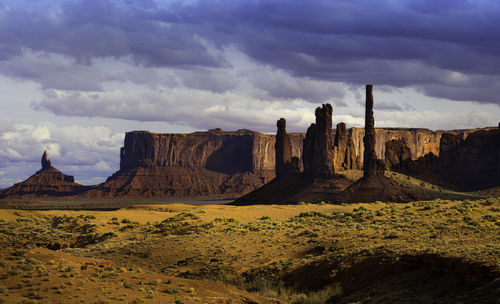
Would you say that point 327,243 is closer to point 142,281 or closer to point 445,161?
point 142,281

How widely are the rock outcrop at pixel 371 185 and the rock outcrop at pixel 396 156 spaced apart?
2448 cm

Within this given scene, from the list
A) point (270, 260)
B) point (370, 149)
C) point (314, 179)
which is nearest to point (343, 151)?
point (314, 179)

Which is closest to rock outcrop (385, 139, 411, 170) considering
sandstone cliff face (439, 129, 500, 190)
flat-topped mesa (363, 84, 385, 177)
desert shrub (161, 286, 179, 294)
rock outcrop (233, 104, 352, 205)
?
sandstone cliff face (439, 129, 500, 190)

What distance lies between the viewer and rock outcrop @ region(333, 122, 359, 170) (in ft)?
410

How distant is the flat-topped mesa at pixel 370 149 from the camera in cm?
10456

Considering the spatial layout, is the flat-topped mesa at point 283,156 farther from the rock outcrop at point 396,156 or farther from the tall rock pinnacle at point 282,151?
the rock outcrop at point 396,156

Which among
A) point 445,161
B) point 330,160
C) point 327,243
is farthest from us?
point 445,161

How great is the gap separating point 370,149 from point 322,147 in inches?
400

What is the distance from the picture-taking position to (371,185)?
10150 cm

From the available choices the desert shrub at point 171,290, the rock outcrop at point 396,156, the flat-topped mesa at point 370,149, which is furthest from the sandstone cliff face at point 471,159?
the desert shrub at point 171,290

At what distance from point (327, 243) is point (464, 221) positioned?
1172 centimetres

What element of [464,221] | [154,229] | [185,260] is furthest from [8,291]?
[154,229]

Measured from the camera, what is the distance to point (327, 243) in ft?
115

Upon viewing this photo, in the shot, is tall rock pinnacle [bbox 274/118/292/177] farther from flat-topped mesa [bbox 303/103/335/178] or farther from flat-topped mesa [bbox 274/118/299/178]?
flat-topped mesa [bbox 303/103/335/178]
